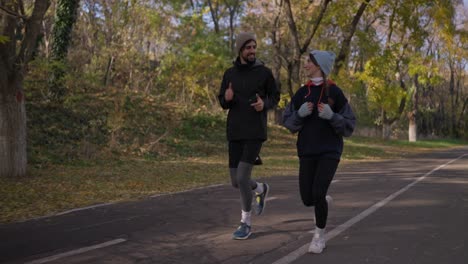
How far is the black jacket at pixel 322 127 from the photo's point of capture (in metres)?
5.14

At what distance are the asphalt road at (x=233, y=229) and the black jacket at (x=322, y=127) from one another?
992mm

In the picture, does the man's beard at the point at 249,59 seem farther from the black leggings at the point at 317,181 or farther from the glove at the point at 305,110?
the black leggings at the point at 317,181

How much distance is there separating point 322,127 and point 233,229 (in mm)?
1948

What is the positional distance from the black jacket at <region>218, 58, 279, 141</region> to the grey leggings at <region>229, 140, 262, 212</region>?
0.09 metres

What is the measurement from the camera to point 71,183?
35.4ft

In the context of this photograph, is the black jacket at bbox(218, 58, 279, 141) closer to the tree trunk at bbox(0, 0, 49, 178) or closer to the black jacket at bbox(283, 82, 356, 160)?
the black jacket at bbox(283, 82, 356, 160)

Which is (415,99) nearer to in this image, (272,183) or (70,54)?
(70,54)

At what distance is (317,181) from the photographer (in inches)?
201

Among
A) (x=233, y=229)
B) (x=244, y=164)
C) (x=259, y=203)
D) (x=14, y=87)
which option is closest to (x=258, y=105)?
(x=244, y=164)

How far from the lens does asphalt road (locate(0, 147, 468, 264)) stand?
5113 millimetres

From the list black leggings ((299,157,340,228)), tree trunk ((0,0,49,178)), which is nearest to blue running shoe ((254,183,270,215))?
black leggings ((299,157,340,228))

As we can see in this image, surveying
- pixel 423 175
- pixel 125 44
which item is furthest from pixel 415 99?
pixel 423 175

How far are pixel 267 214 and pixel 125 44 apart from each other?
2003cm

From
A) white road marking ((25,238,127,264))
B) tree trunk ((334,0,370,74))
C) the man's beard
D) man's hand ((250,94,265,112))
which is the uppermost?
tree trunk ((334,0,370,74))
